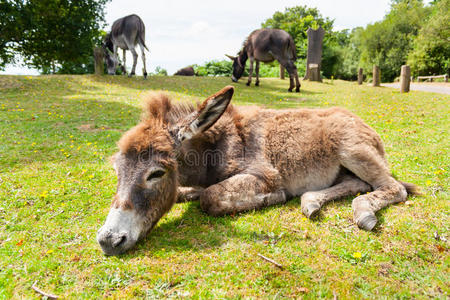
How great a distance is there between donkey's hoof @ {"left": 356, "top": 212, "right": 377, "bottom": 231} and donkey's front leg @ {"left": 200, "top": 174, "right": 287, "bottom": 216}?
1102mm

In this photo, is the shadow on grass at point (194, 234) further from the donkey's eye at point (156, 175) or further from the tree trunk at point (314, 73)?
the tree trunk at point (314, 73)

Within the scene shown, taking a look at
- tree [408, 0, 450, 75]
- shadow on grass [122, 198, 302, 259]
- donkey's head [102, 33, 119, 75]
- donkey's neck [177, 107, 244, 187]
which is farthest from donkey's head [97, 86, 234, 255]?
tree [408, 0, 450, 75]

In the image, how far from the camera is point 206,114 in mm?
3418

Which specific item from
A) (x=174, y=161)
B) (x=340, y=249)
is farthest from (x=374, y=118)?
(x=174, y=161)

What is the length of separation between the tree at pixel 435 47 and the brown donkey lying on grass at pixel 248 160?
4290cm

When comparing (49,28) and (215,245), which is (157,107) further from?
(49,28)

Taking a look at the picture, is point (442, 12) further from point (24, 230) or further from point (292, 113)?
point (24, 230)

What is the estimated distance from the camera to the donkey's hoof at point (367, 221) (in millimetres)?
3191

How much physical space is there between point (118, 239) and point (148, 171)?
2.53ft

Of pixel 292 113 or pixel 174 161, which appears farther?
pixel 292 113

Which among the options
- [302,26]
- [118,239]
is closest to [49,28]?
[118,239]

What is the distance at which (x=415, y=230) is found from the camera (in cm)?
313

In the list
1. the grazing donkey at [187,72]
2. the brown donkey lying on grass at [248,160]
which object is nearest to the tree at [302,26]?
the grazing donkey at [187,72]

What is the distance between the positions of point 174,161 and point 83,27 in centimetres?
2290
